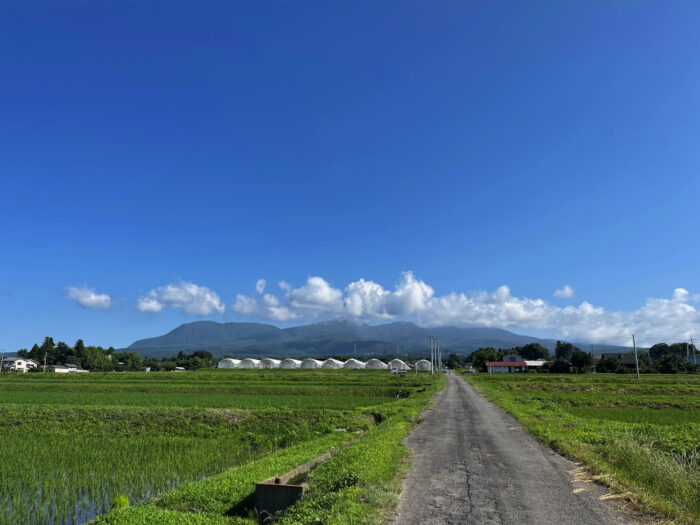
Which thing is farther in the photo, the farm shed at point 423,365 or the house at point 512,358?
the farm shed at point 423,365

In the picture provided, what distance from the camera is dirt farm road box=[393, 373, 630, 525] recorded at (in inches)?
319

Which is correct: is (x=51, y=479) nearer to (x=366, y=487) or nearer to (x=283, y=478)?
(x=283, y=478)

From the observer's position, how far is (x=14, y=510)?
1075 cm

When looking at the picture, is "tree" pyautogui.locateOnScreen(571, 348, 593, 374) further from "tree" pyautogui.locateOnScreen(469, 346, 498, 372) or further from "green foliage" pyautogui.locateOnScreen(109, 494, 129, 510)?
"green foliage" pyautogui.locateOnScreen(109, 494, 129, 510)

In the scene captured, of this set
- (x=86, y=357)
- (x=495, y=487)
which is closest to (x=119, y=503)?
(x=495, y=487)

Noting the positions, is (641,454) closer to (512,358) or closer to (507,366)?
(507,366)

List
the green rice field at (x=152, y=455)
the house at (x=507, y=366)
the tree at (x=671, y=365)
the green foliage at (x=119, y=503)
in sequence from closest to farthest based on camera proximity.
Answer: the green rice field at (x=152, y=455)
the green foliage at (x=119, y=503)
the tree at (x=671, y=365)
the house at (x=507, y=366)

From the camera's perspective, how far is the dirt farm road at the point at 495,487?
26.6 ft

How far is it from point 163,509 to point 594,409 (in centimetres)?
3235

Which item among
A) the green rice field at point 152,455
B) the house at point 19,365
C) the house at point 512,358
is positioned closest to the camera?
the green rice field at point 152,455

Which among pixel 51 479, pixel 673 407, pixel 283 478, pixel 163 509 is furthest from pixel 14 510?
pixel 673 407

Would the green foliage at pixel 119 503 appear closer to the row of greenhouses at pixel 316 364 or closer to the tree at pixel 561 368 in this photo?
the tree at pixel 561 368

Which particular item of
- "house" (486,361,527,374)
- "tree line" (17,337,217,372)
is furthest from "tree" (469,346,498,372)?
"tree line" (17,337,217,372)

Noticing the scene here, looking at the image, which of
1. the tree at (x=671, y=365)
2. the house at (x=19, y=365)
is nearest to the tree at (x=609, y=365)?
the tree at (x=671, y=365)
